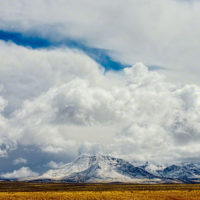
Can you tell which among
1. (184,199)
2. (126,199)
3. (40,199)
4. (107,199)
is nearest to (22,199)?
(40,199)

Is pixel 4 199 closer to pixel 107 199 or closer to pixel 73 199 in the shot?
pixel 73 199

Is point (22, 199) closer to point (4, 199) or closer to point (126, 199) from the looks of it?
point (4, 199)

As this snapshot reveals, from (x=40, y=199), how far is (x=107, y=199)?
2465 cm

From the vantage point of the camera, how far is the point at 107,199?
106 metres

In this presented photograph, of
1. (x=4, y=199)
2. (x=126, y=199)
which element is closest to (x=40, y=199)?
(x=4, y=199)

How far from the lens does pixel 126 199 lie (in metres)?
105

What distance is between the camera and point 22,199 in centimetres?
10588

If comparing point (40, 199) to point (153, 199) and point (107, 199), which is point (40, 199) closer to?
point (107, 199)

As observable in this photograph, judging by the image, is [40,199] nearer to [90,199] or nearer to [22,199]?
[22,199]

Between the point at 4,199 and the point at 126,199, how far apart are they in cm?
4512

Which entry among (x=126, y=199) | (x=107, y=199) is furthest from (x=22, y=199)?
(x=126, y=199)

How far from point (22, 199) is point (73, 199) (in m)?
18.7

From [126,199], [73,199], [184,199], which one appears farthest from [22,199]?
[184,199]

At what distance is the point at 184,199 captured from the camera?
111 metres
